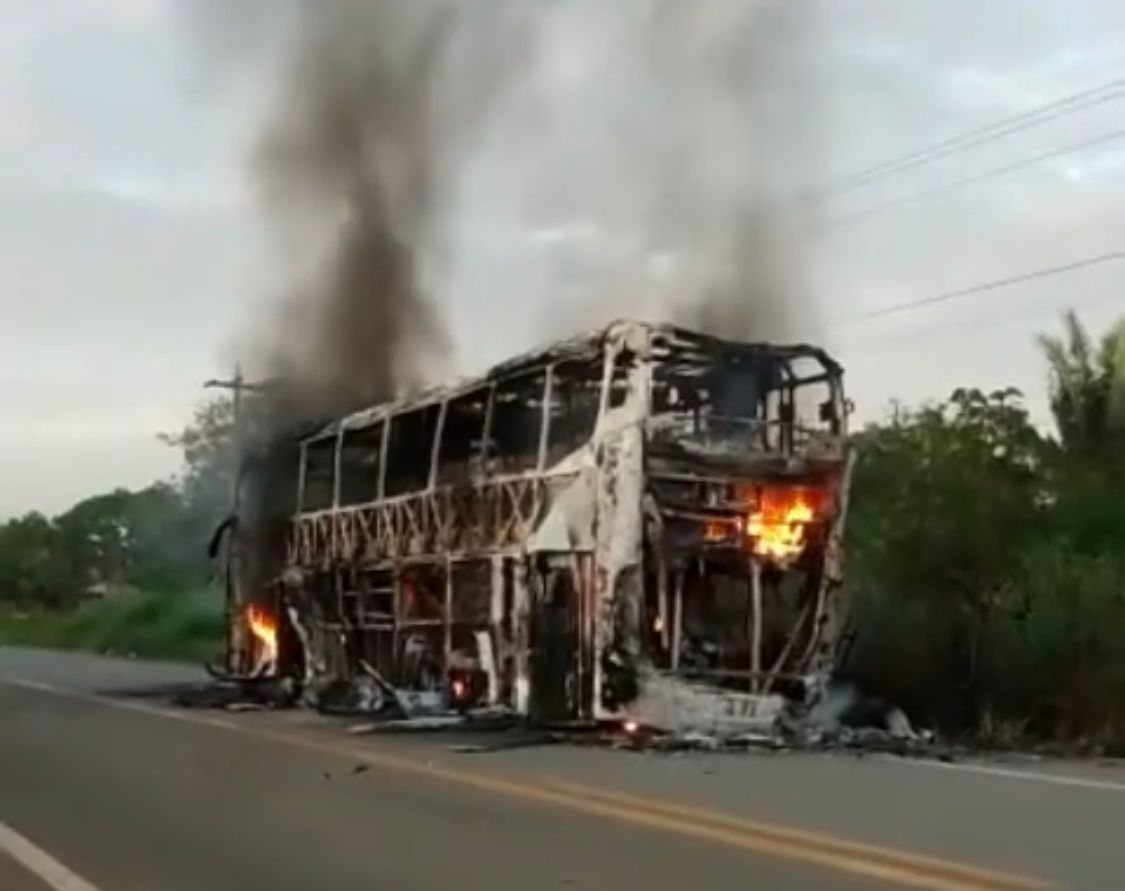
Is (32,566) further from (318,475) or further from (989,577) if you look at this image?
(989,577)

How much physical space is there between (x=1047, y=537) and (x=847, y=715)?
4.12m

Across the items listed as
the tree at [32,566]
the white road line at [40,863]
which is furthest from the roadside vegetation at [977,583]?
the tree at [32,566]

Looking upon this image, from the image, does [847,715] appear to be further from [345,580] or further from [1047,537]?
[345,580]

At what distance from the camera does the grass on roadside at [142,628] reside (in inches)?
2179

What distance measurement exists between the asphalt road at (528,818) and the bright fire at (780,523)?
10.4ft

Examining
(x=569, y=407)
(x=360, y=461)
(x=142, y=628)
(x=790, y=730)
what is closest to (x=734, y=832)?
(x=790, y=730)

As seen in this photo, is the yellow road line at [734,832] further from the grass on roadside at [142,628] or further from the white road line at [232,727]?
the grass on roadside at [142,628]

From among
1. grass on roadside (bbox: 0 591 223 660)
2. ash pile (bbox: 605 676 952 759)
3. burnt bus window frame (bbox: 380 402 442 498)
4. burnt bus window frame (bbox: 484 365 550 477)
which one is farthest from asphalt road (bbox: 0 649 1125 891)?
grass on roadside (bbox: 0 591 223 660)

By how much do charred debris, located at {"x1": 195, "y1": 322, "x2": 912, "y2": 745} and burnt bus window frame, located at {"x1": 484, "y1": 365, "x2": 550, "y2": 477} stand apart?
0.03 m

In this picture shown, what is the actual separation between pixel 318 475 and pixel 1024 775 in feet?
50.2

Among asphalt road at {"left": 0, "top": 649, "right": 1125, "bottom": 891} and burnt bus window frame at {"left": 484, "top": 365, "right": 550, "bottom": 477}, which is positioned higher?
burnt bus window frame at {"left": 484, "top": 365, "right": 550, "bottom": 477}

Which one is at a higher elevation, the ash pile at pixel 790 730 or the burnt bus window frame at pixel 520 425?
the burnt bus window frame at pixel 520 425

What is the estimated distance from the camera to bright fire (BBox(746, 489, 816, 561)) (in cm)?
2097

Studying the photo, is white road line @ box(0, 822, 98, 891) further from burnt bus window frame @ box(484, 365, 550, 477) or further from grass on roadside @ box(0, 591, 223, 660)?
grass on roadside @ box(0, 591, 223, 660)
